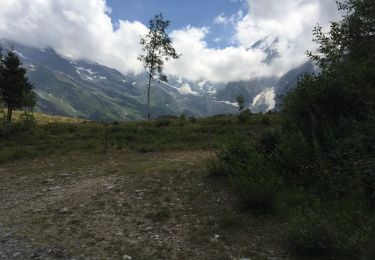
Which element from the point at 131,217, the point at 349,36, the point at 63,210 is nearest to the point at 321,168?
the point at 131,217

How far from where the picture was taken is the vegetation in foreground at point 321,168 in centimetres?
794

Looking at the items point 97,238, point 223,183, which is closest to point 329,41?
point 223,183

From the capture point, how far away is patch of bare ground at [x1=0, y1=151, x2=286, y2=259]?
8352 millimetres

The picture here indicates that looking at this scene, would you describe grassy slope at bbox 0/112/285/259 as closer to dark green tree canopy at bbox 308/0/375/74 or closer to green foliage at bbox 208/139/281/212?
green foliage at bbox 208/139/281/212

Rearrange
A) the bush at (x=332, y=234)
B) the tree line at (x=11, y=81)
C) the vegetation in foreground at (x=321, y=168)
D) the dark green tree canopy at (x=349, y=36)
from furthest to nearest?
the tree line at (x=11, y=81) → the dark green tree canopy at (x=349, y=36) → the vegetation in foreground at (x=321, y=168) → the bush at (x=332, y=234)

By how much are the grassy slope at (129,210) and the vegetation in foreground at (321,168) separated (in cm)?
66

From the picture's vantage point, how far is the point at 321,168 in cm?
1084

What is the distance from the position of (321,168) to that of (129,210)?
5.24 m

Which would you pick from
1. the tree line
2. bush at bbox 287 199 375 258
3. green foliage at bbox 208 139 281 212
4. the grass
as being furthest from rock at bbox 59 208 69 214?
the tree line

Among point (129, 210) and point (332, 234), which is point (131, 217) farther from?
point (332, 234)

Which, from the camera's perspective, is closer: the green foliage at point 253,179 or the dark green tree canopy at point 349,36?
the green foliage at point 253,179

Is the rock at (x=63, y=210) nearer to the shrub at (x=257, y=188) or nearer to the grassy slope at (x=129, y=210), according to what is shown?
the grassy slope at (x=129, y=210)

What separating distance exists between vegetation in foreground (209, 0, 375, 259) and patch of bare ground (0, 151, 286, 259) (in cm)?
64

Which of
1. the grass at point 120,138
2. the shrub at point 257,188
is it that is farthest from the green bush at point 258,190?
the grass at point 120,138
